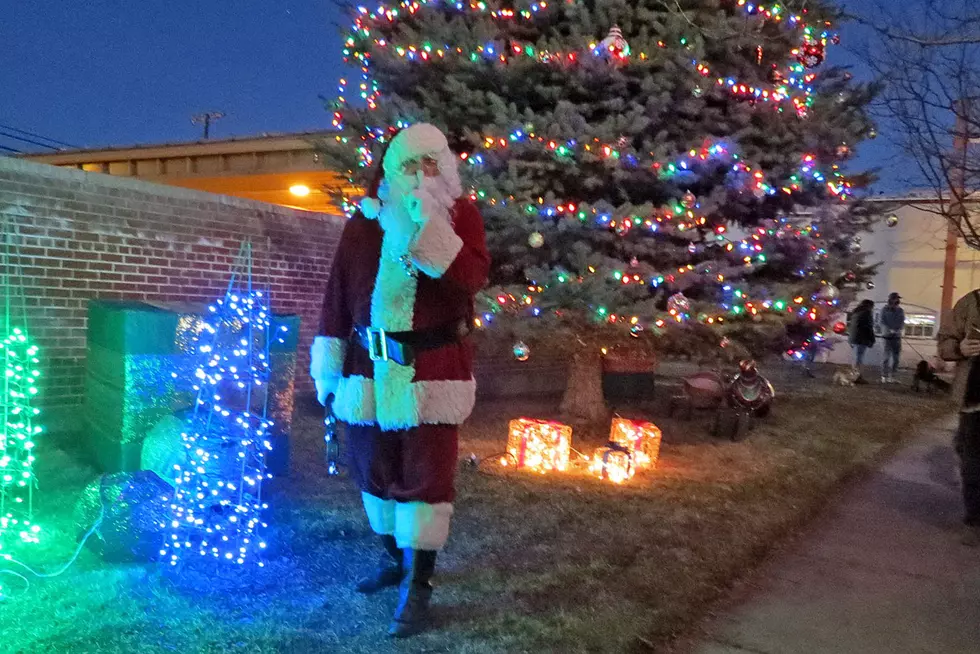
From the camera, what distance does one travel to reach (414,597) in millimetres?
2916

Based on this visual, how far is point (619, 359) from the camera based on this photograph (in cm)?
895

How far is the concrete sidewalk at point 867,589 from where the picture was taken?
311 centimetres

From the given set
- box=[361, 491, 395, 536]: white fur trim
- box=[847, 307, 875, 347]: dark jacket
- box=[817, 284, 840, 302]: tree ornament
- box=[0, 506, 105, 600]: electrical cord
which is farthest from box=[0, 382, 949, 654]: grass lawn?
box=[847, 307, 875, 347]: dark jacket

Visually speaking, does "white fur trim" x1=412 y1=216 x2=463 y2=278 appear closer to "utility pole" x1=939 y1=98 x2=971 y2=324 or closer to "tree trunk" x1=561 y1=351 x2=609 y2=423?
"tree trunk" x1=561 y1=351 x2=609 y2=423

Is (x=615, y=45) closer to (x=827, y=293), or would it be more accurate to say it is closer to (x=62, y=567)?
(x=827, y=293)

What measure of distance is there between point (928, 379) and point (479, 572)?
1128 centimetres

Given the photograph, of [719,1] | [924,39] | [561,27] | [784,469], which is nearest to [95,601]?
[784,469]

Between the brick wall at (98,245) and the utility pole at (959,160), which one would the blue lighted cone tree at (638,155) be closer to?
the brick wall at (98,245)

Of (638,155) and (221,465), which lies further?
(638,155)

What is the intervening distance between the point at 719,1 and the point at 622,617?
208 inches

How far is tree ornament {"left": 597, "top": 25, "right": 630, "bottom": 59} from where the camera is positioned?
5762 mm

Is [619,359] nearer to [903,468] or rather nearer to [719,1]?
[903,468]

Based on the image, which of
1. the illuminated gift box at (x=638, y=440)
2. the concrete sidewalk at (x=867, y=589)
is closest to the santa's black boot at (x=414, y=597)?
the concrete sidewalk at (x=867, y=589)

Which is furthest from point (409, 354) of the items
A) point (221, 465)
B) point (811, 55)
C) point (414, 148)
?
point (811, 55)
